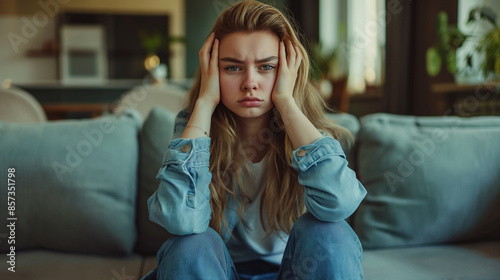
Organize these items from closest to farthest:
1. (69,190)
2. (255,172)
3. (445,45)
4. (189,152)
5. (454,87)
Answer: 1. (189,152)
2. (255,172)
3. (69,190)
4. (445,45)
5. (454,87)

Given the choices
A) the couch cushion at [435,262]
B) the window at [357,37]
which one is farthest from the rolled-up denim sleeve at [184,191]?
the window at [357,37]

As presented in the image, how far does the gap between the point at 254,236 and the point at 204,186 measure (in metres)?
0.25

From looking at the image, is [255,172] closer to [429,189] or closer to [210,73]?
[210,73]

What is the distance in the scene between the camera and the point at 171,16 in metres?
7.71

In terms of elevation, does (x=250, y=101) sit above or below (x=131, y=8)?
below

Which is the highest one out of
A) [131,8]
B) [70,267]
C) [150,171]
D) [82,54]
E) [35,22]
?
[131,8]

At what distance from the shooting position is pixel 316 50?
4.73 metres

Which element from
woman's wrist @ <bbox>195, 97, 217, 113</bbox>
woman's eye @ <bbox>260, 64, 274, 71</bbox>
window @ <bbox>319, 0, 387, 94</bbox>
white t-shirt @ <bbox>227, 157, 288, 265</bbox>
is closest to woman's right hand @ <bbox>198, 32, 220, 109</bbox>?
woman's wrist @ <bbox>195, 97, 217, 113</bbox>

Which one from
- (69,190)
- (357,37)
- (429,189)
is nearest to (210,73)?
(69,190)

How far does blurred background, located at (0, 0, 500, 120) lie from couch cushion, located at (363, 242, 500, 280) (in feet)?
2.19

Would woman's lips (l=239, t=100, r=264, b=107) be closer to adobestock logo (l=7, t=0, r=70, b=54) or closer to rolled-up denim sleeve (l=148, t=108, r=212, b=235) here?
rolled-up denim sleeve (l=148, t=108, r=212, b=235)

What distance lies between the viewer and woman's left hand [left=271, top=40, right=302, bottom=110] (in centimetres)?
108

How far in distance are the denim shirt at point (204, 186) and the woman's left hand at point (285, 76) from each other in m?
0.15

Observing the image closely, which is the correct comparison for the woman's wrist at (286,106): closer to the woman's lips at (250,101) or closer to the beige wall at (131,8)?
the woman's lips at (250,101)
